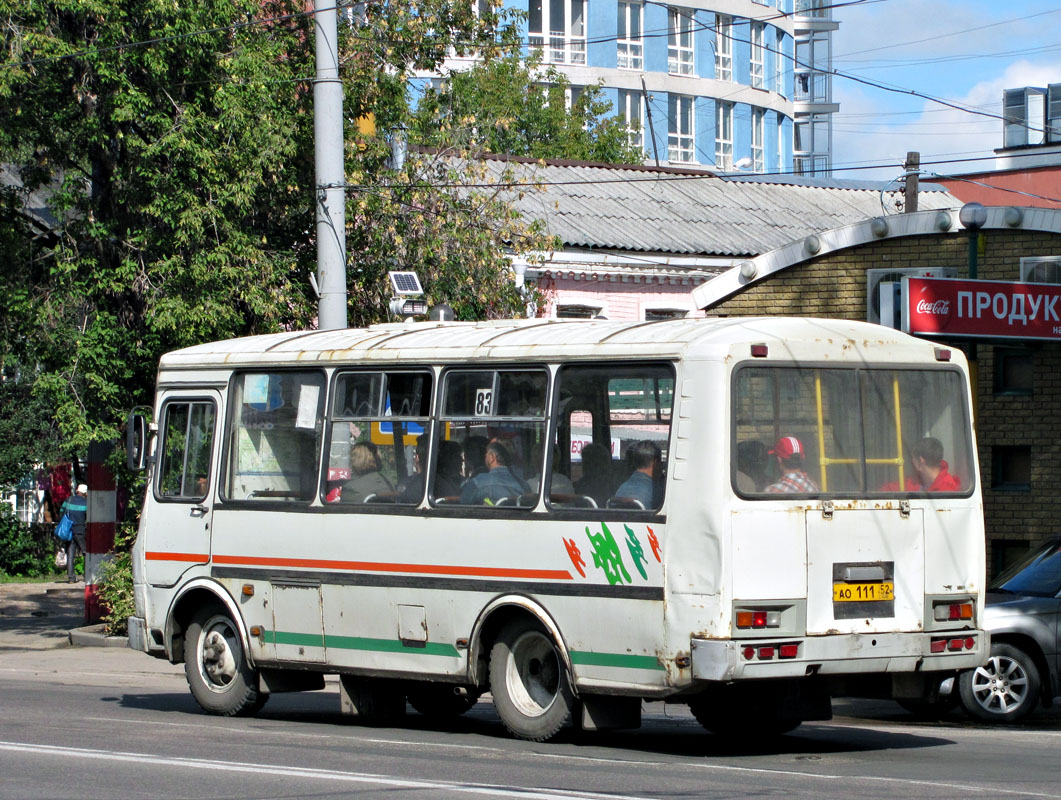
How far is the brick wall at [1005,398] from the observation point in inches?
734

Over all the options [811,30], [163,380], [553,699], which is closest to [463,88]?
[163,380]

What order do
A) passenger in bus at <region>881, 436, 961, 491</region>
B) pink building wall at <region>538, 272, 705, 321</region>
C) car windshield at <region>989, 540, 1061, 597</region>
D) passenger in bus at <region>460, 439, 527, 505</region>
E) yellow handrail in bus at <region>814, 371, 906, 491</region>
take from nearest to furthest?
yellow handrail in bus at <region>814, 371, 906, 491</region> → passenger in bus at <region>881, 436, 961, 491</region> → passenger in bus at <region>460, 439, 527, 505</region> → car windshield at <region>989, 540, 1061, 597</region> → pink building wall at <region>538, 272, 705, 321</region>

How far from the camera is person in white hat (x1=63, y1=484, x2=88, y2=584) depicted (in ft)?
89.0

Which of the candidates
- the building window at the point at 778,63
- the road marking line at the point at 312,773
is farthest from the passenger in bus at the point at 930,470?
the building window at the point at 778,63

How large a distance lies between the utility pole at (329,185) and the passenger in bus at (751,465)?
24.5 feet

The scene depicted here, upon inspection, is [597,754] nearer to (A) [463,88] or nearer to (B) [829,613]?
(B) [829,613]

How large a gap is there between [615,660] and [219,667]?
411 cm

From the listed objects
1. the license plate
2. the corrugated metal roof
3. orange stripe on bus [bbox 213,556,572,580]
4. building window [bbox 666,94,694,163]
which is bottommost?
the license plate

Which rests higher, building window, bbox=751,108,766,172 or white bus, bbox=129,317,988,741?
building window, bbox=751,108,766,172

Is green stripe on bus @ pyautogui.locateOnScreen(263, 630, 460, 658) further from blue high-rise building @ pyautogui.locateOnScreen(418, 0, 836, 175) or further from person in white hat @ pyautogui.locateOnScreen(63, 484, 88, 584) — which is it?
blue high-rise building @ pyautogui.locateOnScreen(418, 0, 836, 175)

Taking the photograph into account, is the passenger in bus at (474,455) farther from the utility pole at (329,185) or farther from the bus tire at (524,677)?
the utility pole at (329,185)

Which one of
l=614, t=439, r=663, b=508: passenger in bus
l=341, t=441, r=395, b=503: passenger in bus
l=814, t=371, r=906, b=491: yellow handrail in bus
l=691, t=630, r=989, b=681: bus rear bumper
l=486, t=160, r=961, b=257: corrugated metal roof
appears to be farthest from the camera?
l=486, t=160, r=961, b=257: corrugated metal roof

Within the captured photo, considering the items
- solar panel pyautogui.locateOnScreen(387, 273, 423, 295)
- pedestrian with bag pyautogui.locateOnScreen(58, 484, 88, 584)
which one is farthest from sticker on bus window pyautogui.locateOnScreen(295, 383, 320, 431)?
pedestrian with bag pyautogui.locateOnScreen(58, 484, 88, 584)

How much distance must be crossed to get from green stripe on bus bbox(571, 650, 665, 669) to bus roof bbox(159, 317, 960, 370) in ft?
6.02
